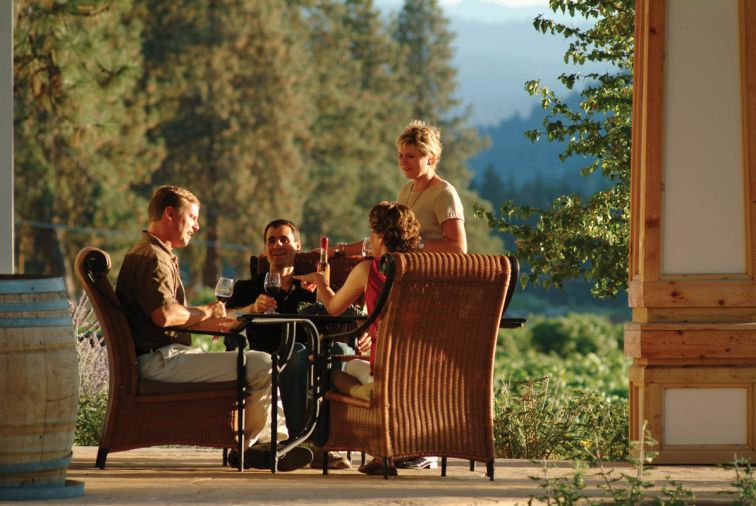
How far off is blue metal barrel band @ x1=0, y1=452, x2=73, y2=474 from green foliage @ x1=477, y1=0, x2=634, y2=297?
13.8ft

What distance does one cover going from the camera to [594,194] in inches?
314

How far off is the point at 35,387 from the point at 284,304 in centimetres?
167

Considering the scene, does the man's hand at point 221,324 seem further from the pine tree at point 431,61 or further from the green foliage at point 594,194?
the pine tree at point 431,61

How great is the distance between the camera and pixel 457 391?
15.1ft

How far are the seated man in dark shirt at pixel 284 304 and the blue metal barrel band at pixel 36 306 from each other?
1.20 metres

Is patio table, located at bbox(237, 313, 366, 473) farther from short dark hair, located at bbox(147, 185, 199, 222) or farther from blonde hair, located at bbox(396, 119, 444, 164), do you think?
blonde hair, located at bbox(396, 119, 444, 164)

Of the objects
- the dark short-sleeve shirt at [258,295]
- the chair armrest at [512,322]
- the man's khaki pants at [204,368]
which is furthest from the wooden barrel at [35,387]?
the chair armrest at [512,322]

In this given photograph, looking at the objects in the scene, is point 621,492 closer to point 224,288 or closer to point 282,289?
point 224,288

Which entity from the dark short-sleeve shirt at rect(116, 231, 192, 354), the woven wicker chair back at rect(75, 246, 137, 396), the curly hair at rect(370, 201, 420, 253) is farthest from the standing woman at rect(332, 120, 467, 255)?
the woven wicker chair back at rect(75, 246, 137, 396)

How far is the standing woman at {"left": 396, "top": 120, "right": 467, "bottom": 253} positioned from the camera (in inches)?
219

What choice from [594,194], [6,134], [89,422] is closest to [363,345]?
[6,134]

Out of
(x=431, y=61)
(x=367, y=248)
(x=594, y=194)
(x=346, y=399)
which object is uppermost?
(x=431, y=61)

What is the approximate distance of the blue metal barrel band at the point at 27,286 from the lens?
13.0 ft

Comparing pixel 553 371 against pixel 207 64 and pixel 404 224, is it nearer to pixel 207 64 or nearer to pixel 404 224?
pixel 404 224
